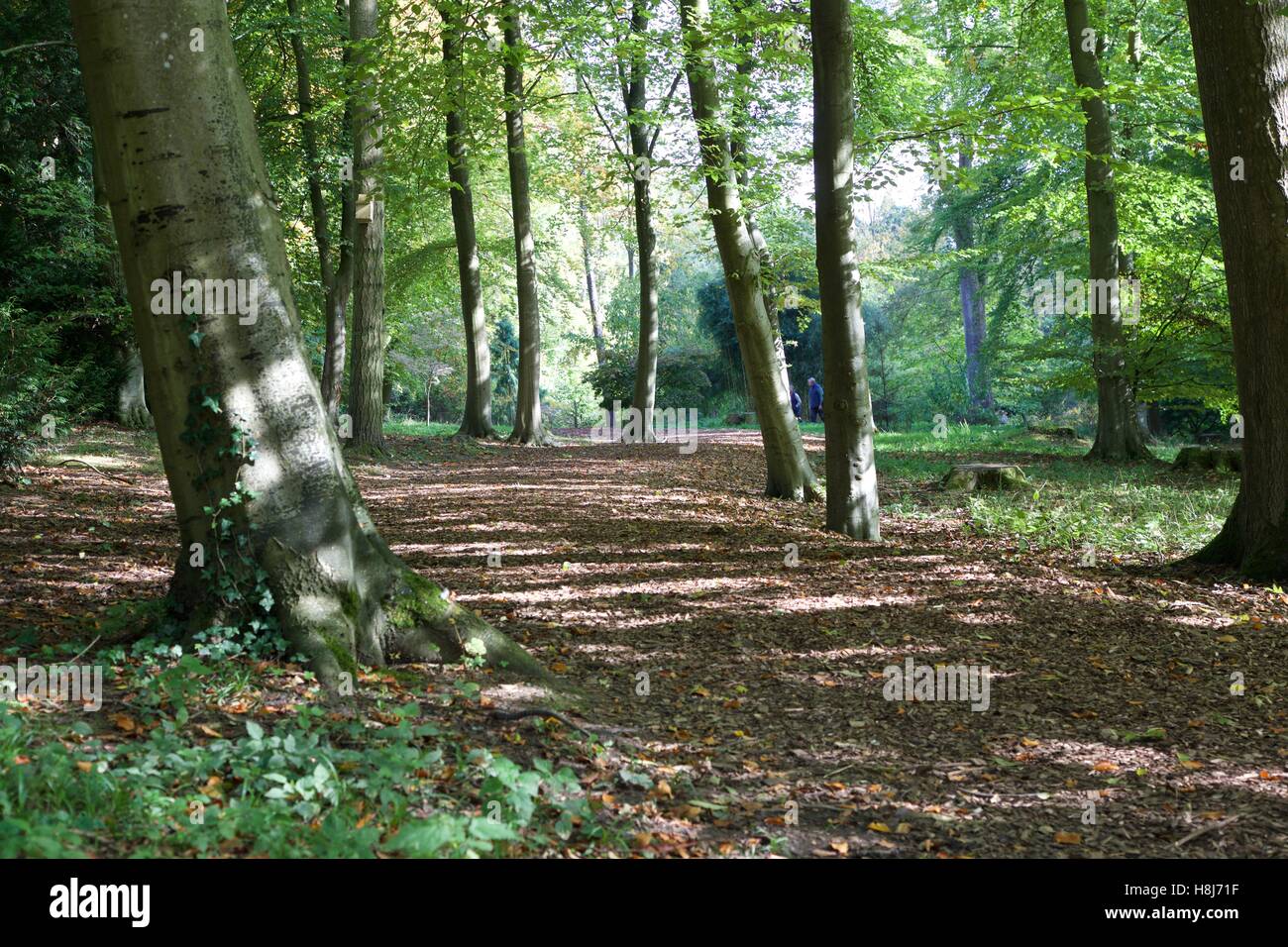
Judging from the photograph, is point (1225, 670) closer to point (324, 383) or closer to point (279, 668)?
point (279, 668)

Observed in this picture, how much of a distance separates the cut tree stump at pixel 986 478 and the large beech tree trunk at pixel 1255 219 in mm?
5510

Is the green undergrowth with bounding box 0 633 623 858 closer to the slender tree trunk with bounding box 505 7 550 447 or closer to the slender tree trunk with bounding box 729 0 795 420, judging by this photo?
the slender tree trunk with bounding box 729 0 795 420

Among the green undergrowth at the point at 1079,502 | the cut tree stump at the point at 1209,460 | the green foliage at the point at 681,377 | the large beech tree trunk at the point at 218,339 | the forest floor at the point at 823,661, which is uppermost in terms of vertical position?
the green foliage at the point at 681,377

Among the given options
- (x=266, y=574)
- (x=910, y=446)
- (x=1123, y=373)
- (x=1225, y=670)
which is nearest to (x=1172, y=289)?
(x=1123, y=373)

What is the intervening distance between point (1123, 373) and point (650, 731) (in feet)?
43.6

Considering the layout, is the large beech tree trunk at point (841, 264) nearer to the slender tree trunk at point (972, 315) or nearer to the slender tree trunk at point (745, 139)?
the slender tree trunk at point (745, 139)

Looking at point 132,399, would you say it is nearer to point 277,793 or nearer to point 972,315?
point 277,793

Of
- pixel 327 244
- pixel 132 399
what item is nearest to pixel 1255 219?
pixel 327 244

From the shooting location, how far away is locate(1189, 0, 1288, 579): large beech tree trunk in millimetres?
6992

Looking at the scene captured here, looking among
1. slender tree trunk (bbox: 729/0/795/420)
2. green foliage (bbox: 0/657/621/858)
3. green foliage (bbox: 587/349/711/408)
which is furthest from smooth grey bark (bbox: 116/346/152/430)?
green foliage (bbox: 587/349/711/408)

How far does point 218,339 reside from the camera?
4559mm

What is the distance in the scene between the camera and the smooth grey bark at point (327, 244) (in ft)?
53.9

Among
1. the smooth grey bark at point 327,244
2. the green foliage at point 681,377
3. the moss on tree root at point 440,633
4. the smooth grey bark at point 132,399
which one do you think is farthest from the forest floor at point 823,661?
the green foliage at point 681,377

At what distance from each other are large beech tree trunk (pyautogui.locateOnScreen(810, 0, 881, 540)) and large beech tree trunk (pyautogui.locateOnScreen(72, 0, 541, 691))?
5.40 metres
